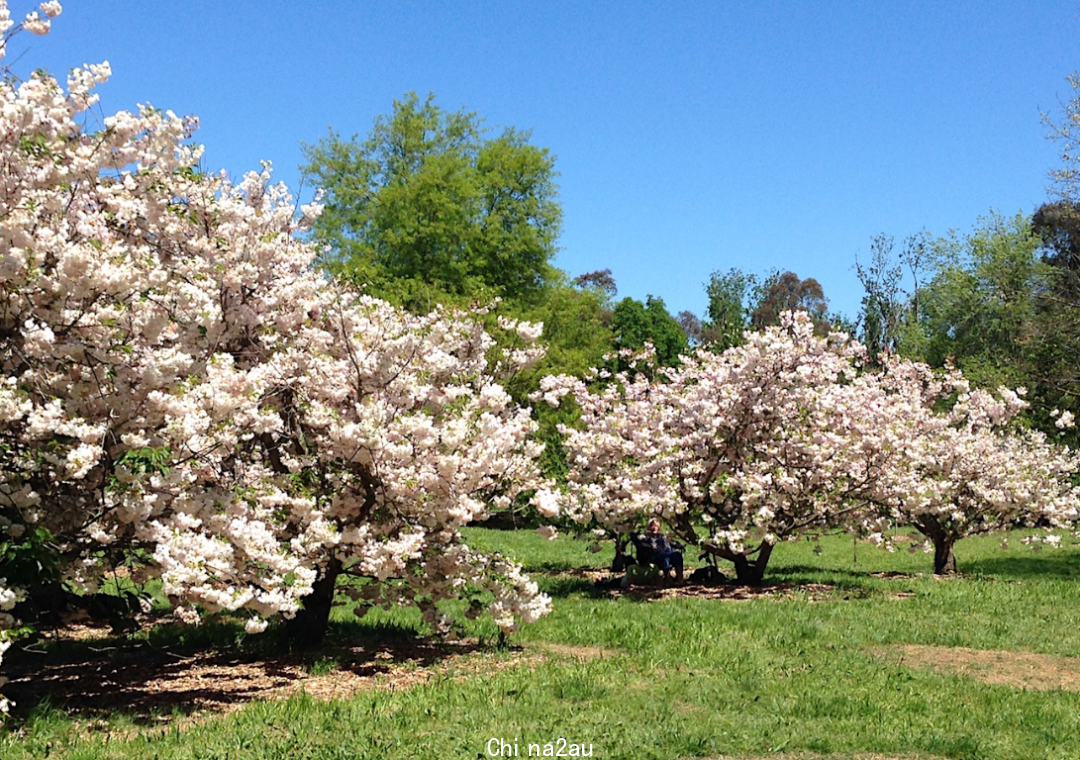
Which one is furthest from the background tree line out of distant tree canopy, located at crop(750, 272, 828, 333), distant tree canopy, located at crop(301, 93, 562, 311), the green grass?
distant tree canopy, located at crop(750, 272, 828, 333)

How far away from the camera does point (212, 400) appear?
653cm

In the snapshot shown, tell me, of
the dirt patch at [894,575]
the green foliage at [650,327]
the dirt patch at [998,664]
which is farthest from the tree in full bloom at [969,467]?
the green foliage at [650,327]

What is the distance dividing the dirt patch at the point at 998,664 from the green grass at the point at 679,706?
248mm

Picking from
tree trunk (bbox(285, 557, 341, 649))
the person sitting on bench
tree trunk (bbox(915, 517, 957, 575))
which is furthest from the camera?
tree trunk (bbox(915, 517, 957, 575))

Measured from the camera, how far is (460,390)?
28.5 feet

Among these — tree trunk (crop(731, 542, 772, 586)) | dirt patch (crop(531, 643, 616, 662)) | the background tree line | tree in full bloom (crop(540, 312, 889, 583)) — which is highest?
the background tree line

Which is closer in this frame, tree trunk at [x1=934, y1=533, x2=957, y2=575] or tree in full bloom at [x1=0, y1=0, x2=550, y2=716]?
tree in full bloom at [x1=0, y1=0, x2=550, y2=716]

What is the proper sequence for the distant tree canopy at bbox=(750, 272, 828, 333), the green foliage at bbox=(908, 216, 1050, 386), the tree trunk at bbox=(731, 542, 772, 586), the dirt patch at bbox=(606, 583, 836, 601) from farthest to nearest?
the distant tree canopy at bbox=(750, 272, 828, 333)
the green foliage at bbox=(908, 216, 1050, 386)
the tree trunk at bbox=(731, 542, 772, 586)
the dirt patch at bbox=(606, 583, 836, 601)

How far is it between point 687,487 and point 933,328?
38.1 meters

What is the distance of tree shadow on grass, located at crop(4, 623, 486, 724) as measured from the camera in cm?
707

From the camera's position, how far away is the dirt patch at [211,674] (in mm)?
7102

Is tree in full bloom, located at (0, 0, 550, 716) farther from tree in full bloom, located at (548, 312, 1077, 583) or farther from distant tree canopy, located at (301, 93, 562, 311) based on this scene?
distant tree canopy, located at (301, 93, 562, 311)

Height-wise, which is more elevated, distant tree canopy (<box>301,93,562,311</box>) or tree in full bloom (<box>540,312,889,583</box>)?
distant tree canopy (<box>301,93,562,311</box>)

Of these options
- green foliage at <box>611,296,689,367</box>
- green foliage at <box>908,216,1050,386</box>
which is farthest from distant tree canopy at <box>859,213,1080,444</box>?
green foliage at <box>611,296,689,367</box>
